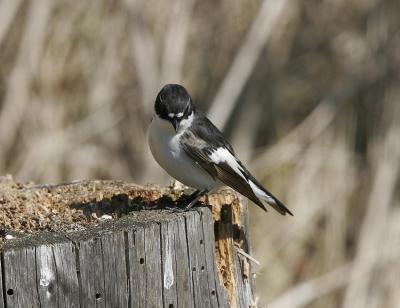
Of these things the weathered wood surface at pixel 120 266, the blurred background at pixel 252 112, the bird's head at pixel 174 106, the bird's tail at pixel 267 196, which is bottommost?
the weathered wood surface at pixel 120 266

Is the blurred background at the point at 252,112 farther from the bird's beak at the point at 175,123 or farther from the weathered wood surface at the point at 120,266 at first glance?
the weathered wood surface at the point at 120,266

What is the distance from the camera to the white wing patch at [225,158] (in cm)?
471

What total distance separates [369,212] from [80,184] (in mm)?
3499

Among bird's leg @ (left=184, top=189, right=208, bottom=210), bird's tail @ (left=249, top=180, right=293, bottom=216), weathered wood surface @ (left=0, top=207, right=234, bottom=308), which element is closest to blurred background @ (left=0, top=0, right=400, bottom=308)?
bird's tail @ (left=249, top=180, right=293, bottom=216)

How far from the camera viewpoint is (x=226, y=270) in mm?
4012

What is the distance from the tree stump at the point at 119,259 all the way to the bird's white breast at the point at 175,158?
0.48 meters

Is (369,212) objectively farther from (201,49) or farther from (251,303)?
(251,303)

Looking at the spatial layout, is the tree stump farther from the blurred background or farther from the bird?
the blurred background

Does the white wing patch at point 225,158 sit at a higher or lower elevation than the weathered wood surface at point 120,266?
higher

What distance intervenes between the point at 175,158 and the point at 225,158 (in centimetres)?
32

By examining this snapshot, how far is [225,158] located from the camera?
188 inches

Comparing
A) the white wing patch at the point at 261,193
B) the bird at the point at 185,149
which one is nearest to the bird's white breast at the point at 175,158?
the bird at the point at 185,149

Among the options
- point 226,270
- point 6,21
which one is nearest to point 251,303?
point 226,270

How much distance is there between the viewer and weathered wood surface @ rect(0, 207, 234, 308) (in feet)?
9.71
